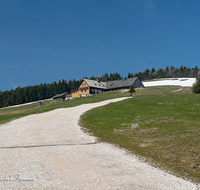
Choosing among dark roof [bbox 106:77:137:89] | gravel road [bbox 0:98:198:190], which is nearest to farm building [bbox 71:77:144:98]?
dark roof [bbox 106:77:137:89]

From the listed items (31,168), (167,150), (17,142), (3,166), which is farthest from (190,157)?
(17,142)

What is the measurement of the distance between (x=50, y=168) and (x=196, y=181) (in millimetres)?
6626

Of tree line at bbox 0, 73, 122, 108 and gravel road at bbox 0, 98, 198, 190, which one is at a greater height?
tree line at bbox 0, 73, 122, 108

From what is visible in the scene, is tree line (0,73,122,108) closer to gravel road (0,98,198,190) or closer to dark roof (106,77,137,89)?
dark roof (106,77,137,89)

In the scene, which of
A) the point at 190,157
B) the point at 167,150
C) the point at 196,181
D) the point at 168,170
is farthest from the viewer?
the point at 167,150

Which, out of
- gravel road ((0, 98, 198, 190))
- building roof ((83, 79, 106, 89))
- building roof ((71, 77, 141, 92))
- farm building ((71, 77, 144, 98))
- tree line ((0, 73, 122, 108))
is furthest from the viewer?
tree line ((0, 73, 122, 108))

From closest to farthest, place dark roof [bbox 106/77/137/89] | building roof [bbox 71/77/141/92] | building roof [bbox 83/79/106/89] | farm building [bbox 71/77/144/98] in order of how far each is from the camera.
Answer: farm building [bbox 71/77/144/98] < building roof [bbox 83/79/106/89] < building roof [bbox 71/77/141/92] < dark roof [bbox 106/77/137/89]

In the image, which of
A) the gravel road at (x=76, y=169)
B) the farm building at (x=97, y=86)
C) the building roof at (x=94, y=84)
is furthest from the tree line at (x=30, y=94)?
the gravel road at (x=76, y=169)

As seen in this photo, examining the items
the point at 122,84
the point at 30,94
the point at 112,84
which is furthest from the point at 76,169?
the point at 30,94

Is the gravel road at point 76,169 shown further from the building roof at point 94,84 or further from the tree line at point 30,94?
the tree line at point 30,94

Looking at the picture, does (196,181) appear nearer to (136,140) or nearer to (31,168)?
(136,140)

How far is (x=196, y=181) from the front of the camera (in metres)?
7.09

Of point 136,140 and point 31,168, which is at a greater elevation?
point 31,168

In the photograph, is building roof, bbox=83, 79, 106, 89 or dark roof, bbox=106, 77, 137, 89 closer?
building roof, bbox=83, 79, 106, 89
